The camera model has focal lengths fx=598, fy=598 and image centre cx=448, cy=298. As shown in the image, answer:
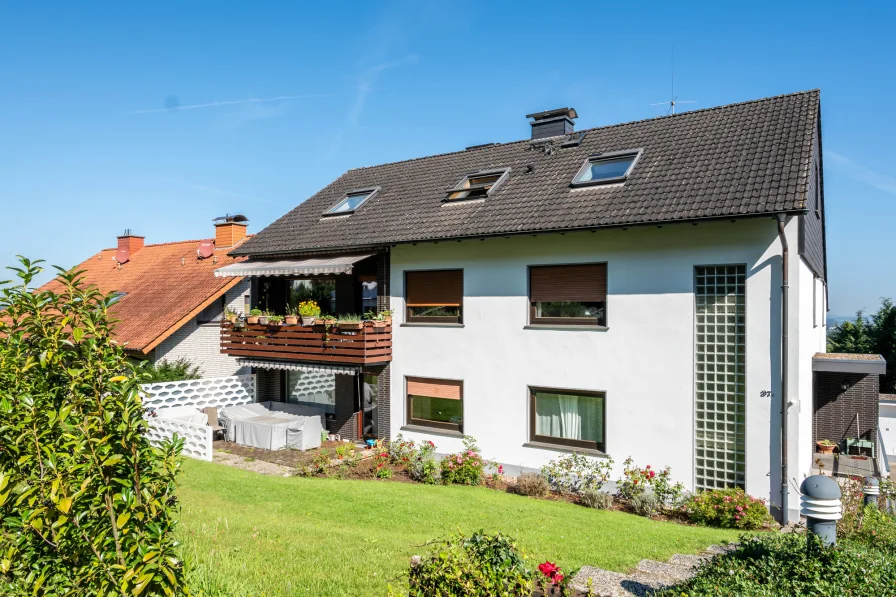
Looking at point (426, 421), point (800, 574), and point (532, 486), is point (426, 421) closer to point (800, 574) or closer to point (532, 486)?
point (532, 486)

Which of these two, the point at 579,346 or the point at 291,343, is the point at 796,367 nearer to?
the point at 579,346

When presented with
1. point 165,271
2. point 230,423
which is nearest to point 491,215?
point 230,423

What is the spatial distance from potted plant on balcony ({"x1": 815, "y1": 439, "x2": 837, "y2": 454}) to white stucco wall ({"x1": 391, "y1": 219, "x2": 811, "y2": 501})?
4.52 m

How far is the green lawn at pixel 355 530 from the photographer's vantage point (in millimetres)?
6773

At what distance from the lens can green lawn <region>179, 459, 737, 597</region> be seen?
6.77m

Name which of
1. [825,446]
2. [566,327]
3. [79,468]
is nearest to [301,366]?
[566,327]

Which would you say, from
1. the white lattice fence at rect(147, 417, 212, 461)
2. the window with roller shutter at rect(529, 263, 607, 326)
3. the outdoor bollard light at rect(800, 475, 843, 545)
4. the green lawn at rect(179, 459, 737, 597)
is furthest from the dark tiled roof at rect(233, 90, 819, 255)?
the outdoor bollard light at rect(800, 475, 843, 545)

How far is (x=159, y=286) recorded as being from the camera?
27.4 metres

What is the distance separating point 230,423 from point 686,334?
46.8 feet

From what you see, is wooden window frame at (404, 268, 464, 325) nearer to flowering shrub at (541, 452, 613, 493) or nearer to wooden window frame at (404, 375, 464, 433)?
wooden window frame at (404, 375, 464, 433)

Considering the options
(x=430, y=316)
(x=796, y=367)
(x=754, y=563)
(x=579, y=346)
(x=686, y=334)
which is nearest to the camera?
(x=754, y=563)

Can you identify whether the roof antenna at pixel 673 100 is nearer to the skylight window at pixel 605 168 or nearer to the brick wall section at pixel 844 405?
the skylight window at pixel 605 168

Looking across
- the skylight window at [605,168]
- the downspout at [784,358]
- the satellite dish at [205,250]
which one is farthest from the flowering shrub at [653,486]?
the satellite dish at [205,250]

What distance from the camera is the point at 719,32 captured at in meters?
15.1
